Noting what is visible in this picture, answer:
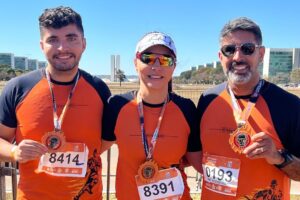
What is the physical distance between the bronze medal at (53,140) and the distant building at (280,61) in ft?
462

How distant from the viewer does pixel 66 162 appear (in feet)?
10.2

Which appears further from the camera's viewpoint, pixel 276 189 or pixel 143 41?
pixel 143 41

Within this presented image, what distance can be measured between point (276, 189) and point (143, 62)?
1561 mm

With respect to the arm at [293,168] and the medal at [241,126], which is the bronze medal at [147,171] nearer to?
the medal at [241,126]

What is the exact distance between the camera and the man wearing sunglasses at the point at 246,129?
115 inches

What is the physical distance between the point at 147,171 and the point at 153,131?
13.9 inches

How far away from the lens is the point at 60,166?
308 cm

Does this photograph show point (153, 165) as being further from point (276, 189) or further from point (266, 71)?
point (266, 71)

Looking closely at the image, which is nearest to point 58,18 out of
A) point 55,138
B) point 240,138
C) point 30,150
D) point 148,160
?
point 55,138

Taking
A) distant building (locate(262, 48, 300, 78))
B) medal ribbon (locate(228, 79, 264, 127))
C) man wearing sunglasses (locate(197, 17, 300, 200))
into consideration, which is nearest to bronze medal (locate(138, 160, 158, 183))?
man wearing sunglasses (locate(197, 17, 300, 200))

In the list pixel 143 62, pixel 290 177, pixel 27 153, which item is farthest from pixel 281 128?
pixel 27 153

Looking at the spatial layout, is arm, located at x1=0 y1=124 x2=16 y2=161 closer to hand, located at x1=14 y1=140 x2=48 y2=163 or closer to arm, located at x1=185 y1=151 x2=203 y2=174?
hand, located at x1=14 y1=140 x2=48 y2=163

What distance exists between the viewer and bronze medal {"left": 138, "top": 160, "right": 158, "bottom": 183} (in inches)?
118

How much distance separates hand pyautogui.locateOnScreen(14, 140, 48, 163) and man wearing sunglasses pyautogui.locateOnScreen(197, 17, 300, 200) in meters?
1.39
